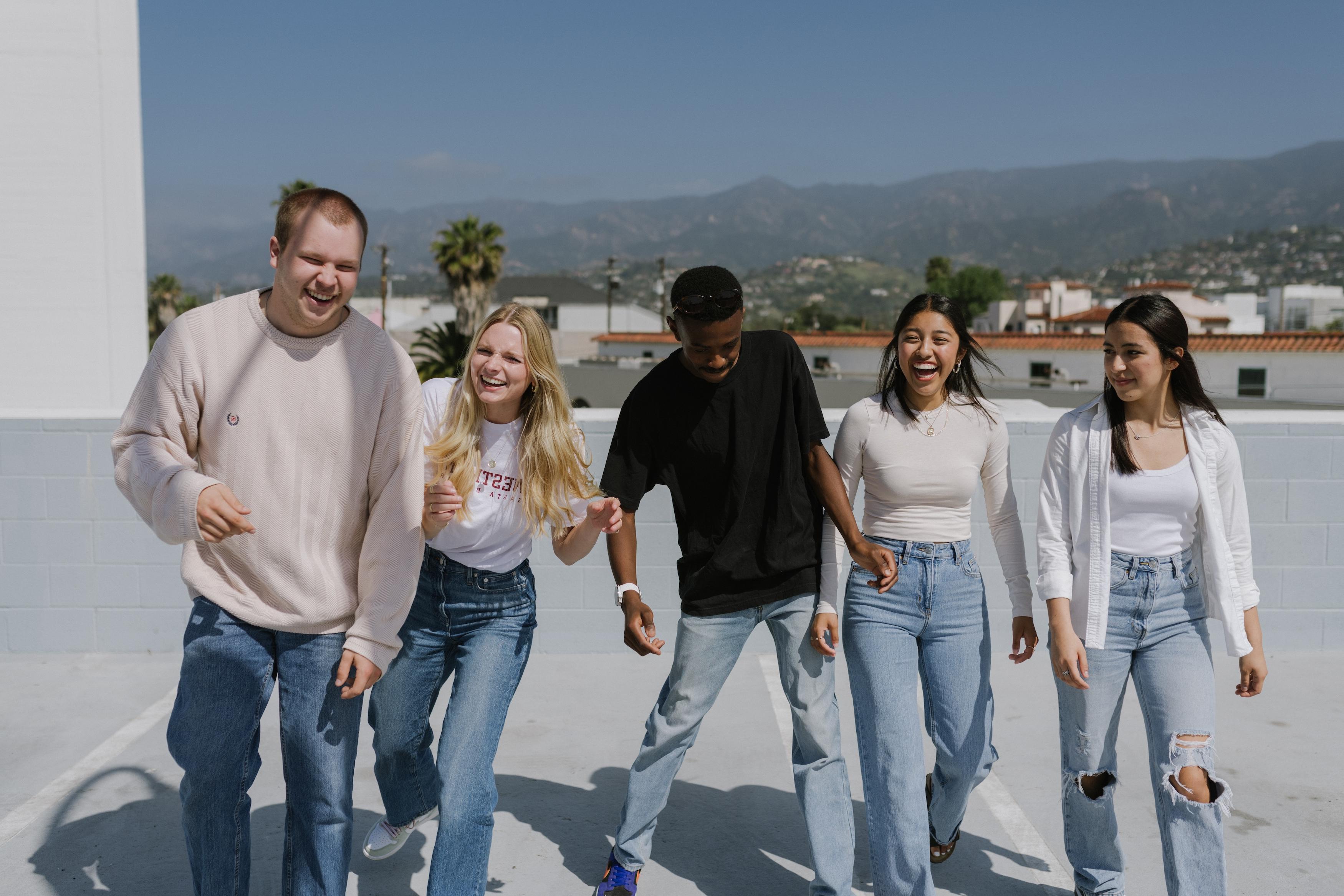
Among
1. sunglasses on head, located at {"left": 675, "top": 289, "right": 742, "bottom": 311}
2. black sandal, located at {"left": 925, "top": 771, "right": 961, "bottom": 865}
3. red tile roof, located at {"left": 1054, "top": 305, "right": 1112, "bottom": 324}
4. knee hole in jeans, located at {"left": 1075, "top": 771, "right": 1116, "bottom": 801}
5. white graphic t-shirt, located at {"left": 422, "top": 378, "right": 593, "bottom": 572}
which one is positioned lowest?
black sandal, located at {"left": 925, "top": 771, "right": 961, "bottom": 865}

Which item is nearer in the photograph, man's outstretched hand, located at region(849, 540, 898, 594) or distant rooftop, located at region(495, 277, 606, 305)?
man's outstretched hand, located at region(849, 540, 898, 594)

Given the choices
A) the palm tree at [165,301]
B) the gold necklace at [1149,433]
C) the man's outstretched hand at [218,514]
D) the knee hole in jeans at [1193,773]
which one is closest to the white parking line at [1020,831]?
the knee hole in jeans at [1193,773]

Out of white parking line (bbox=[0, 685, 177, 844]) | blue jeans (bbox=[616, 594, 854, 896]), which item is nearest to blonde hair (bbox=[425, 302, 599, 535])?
blue jeans (bbox=[616, 594, 854, 896])

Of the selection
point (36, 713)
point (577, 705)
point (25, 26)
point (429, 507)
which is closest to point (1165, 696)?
point (429, 507)

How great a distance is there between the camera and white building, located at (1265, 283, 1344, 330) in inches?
3164

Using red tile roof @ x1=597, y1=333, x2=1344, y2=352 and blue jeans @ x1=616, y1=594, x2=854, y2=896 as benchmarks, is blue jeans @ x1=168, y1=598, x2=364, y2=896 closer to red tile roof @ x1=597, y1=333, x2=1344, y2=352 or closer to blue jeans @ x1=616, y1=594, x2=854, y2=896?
blue jeans @ x1=616, y1=594, x2=854, y2=896

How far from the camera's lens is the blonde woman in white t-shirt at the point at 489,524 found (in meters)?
2.78

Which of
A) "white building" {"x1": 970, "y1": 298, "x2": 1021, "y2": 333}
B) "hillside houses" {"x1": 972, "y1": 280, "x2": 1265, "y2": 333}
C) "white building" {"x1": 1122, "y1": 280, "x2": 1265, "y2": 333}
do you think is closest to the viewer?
"white building" {"x1": 1122, "y1": 280, "x2": 1265, "y2": 333}

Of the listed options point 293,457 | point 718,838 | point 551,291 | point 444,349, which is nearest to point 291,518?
point 293,457

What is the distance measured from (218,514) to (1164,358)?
238 cm

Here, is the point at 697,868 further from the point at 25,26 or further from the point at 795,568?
the point at 25,26

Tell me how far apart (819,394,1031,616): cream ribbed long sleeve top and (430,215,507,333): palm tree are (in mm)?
43101

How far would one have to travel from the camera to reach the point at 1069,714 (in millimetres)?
2852

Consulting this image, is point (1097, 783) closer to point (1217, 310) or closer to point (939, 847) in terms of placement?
point (939, 847)
